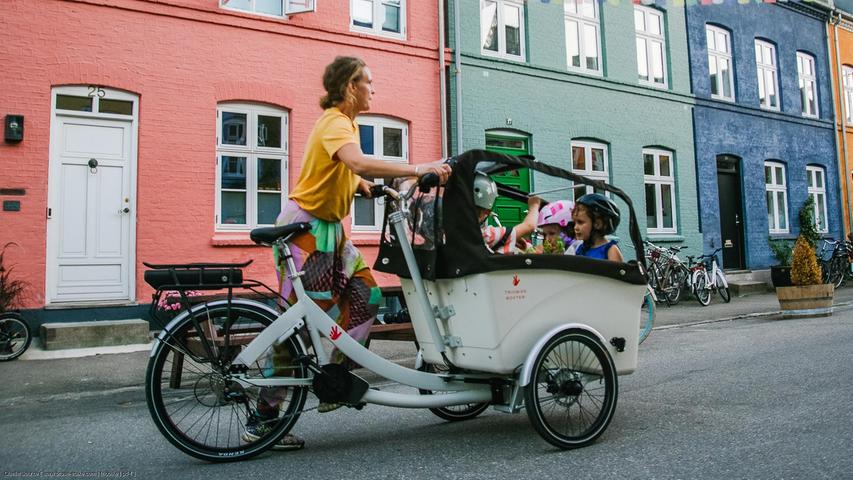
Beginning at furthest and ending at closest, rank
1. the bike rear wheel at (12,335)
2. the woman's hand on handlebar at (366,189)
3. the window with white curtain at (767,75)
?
the window with white curtain at (767,75), the bike rear wheel at (12,335), the woman's hand on handlebar at (366,189)

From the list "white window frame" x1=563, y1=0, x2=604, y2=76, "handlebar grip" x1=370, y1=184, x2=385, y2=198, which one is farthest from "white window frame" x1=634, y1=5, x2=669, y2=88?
"handlebar grip" x1=370, y1=184, x2=385, y2=198

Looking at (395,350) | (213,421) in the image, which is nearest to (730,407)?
(213,421)

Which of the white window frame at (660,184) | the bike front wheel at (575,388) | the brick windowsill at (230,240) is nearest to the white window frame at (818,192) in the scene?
the white window frame at (660,184)

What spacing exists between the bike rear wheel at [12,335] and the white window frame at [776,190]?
58.1ft

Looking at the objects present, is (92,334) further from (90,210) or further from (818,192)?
(818,192)

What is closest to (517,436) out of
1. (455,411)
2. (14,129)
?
(455,411)

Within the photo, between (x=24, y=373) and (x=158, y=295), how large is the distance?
15.6ft

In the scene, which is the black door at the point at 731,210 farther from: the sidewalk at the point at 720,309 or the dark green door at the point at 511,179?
the dark green door at the point at 511,179

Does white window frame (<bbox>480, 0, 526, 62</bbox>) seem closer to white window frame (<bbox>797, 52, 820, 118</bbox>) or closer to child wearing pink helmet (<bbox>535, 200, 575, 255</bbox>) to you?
child wearing pink helmet (<bbox>535, 200, 575, 255</bbox>)

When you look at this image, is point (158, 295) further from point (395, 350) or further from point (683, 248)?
point (683, 248)

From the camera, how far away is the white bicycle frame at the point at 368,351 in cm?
354

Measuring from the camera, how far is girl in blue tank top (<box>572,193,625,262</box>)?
4605 millimetres

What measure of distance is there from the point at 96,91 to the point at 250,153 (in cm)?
232

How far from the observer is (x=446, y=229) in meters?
3.65
